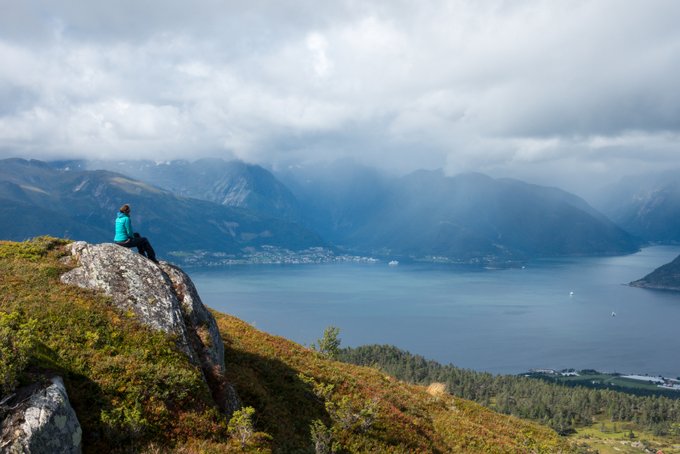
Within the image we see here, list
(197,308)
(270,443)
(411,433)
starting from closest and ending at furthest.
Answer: (270,443) < (197,308) < (411,433)

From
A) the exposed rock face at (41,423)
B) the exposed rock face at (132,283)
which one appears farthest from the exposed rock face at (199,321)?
the exposed rock face at (41,423)

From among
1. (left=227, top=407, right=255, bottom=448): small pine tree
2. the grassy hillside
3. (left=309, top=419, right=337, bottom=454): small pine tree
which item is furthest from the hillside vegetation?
(left=227, top=407, right=255, bottom=448): small pine tree

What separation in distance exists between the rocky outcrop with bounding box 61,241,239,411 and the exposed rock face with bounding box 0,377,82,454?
4.37 meters

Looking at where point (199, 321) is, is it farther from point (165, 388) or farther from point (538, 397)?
point (538, 397)

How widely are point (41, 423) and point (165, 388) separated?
349 centimetres

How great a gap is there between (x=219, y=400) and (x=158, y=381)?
2257 millimetres

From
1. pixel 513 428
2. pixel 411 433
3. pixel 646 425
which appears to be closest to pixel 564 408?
pixel 646 425

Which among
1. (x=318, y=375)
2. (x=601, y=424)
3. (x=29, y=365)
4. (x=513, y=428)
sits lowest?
(x=601, y=424)

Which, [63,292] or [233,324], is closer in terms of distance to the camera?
[63,292]

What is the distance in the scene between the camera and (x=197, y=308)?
18062mm

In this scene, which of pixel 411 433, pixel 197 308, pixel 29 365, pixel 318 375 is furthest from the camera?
pixel 318 375

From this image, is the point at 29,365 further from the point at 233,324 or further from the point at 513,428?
the point at 513,428

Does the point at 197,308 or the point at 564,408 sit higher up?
the point at 197,308

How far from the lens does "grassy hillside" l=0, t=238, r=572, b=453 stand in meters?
12.0
